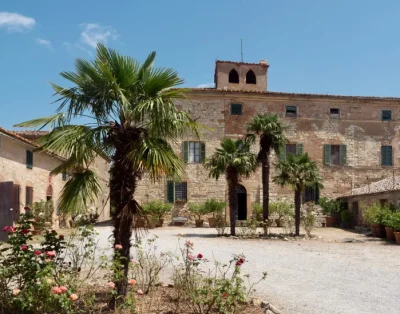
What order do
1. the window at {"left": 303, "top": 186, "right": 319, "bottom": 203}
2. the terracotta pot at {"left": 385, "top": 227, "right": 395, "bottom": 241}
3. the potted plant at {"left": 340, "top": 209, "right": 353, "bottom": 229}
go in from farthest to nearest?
the window at {"left": 303, "top": 186, "right": 319, "bottom": 203} < the potted plant at {"left": 340, "top": 209, "right": 353, "bottom": 229} < the terracotta pot at {"left": 385, "top": 227, "right": 395, "bottom": 241}

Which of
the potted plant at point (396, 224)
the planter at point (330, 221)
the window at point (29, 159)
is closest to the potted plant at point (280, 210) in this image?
the planter at point (330, 221)

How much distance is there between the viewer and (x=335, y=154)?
28953mm

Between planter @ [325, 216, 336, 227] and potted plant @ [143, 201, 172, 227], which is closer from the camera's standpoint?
potted plant @ [143, 201, 172, 227]

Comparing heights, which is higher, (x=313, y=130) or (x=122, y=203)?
(x=313, y=130)

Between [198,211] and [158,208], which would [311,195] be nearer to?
[198,211]

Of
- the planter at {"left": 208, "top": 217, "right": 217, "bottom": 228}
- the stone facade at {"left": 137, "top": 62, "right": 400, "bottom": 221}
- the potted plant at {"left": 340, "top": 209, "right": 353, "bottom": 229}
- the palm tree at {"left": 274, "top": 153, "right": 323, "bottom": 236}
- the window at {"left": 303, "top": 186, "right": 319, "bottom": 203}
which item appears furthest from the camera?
the window at {"left": 303, "top": 186, "right": 319, "bottom": 203}

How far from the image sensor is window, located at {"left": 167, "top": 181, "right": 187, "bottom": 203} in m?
27.3

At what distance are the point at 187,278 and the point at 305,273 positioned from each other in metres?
4.49

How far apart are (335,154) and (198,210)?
10.5m

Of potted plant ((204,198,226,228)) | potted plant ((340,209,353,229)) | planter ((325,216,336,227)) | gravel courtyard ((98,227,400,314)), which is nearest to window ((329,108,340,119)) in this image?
potted plant ((340,209,353,229))

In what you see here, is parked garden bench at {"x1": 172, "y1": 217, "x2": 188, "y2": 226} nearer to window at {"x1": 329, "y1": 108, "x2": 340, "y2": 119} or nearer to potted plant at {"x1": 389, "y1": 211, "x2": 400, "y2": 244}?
window at {"x1": 329, "y1": 108, "x2": 340, "y2": 119}

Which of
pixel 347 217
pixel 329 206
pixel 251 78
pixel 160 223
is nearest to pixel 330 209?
pixel 329 206

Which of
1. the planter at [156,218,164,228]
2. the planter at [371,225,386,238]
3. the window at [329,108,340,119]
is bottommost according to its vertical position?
the planter at [156,218,164,228]

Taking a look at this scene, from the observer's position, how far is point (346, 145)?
28922 millimetres
